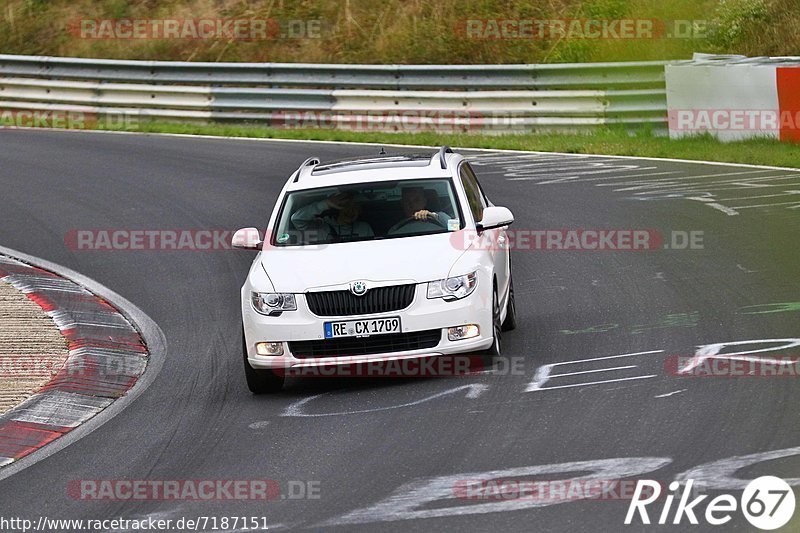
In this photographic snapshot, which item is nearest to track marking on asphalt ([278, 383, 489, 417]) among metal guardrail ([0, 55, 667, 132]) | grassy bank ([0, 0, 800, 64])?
metal guardrail ([0, 55, 667, 132])

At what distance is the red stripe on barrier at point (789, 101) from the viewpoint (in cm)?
2039

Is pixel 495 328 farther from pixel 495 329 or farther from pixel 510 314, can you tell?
pixel 510 314

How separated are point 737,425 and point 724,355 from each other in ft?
6.43

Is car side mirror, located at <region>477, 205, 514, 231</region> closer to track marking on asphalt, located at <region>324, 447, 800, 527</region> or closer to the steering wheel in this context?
the steering wheel

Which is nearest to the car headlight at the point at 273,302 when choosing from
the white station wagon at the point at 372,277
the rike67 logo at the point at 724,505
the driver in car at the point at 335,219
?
the white station wagon at the point at 372,277

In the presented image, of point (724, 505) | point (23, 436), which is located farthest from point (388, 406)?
point (724, 505)

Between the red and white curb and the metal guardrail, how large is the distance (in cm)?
1201

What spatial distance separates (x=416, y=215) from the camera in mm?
10969

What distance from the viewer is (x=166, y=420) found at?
964 centimetres

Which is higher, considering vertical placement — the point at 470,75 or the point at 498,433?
the point at 470,75

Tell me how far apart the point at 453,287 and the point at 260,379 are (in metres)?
1.62

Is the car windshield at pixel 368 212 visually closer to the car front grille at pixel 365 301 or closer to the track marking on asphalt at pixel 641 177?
the car front grille at pixel 365 301

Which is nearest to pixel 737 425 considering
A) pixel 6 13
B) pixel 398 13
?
pixel 398 13

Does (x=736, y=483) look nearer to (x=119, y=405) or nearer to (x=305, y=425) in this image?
(x=305, y=425)
